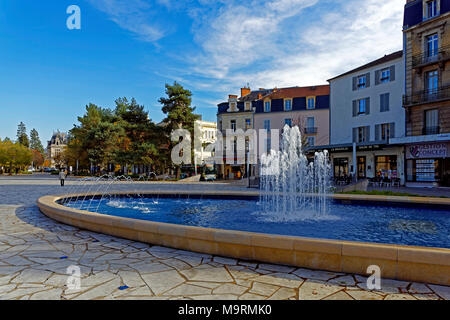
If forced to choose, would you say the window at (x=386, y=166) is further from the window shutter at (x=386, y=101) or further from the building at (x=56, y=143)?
the building at (x=56, y=143)

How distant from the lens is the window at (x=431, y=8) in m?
23.2

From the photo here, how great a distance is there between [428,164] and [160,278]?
25.9 meters

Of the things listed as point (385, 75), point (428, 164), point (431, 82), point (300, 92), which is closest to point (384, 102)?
point (385, 75)

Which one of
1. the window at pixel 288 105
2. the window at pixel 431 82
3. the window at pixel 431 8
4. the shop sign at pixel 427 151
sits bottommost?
the shop sign at pixel 427 151

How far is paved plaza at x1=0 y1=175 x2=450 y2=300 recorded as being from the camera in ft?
11.5

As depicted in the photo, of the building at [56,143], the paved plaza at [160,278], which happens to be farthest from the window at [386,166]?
the building at [56,143]

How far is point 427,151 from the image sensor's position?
23281 millimetres

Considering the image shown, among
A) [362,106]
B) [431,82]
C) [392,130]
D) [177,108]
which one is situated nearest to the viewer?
[431,82]

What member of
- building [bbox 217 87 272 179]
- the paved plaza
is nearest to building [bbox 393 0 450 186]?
building [bbox 217 87 272 179]

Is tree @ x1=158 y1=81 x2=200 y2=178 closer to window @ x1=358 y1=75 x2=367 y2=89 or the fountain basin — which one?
window @ x1=358 y1=75 x2=367 y2=89

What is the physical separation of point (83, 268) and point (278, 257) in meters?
2.93

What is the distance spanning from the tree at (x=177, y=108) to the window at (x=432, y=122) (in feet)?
82.7

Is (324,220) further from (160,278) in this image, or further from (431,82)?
(431,82)

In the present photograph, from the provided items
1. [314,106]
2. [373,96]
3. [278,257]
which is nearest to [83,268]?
[278,257]
